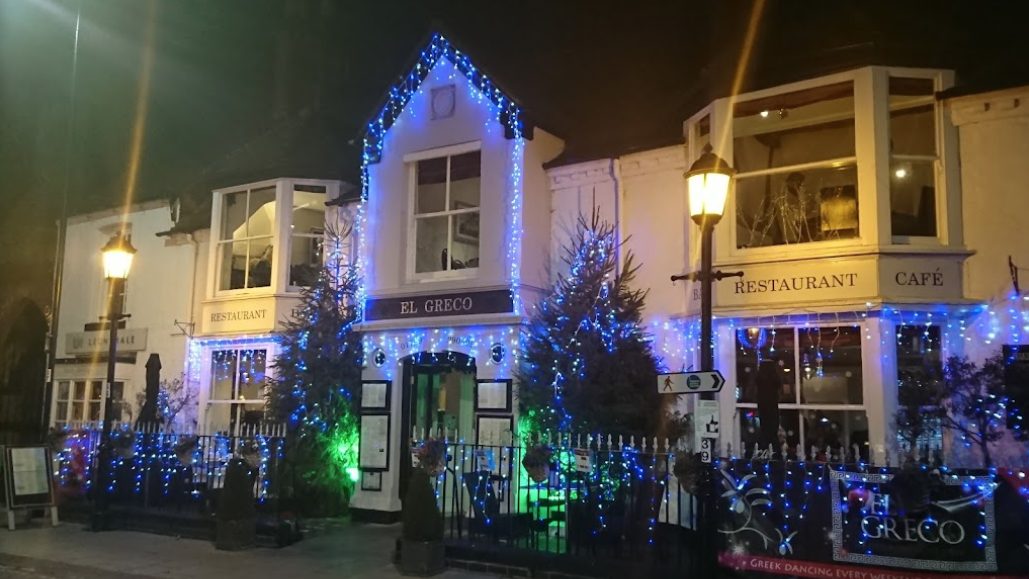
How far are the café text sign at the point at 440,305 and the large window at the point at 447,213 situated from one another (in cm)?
64

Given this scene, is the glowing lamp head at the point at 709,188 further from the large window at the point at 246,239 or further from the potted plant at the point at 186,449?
the large window at the point at 246,239

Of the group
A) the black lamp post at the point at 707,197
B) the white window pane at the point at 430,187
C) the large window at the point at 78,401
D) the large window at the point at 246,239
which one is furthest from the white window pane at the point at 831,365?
the large window at the point at 78,401

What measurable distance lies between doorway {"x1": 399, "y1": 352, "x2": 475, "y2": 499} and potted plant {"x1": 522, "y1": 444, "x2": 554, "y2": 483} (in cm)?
372

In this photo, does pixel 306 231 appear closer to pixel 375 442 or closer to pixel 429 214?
pixel 429 214

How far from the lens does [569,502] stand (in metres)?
9.54

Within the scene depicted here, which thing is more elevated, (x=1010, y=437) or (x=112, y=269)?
(x=112, y=269)

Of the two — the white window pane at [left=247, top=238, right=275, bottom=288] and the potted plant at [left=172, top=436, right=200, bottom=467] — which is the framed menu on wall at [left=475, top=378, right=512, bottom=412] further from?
the white window pane at [left=247, top=238, right=275, bottom=288]

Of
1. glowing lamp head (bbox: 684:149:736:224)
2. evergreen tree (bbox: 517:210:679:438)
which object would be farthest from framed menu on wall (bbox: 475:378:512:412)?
glowing lamp head (bbox: 684:149:736:224)

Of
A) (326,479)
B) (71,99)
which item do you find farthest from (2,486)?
(71,99)

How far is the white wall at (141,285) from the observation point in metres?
17.4

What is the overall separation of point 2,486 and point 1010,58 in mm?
17010

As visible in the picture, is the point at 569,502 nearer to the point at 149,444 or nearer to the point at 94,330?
the point at 149,444

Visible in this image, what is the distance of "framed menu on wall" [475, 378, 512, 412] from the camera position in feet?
40.3

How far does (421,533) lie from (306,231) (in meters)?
8.14
